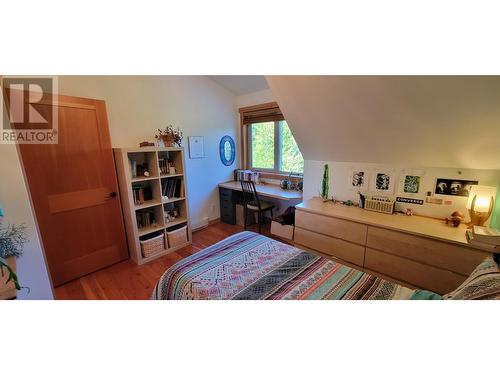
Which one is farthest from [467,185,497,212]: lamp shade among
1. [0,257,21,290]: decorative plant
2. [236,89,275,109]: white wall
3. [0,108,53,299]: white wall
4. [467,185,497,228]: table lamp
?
[0,108,53,299]: white wall

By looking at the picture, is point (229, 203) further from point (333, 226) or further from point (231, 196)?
point (333, 226)

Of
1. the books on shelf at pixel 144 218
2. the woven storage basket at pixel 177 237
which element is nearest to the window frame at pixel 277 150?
the woven storage basket at pixel 177 237

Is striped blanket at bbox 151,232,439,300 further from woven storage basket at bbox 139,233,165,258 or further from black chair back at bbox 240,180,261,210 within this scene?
black chair back at bbox 240,180,261,210

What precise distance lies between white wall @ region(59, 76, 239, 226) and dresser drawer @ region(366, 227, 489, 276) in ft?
8.38

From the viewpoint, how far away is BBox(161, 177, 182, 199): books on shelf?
2842 mm

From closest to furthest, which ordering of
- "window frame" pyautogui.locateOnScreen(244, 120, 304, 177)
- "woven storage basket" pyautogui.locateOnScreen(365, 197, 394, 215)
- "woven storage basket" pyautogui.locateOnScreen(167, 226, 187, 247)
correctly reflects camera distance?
"woven storage basket" pyautogui.locateOnScreen(365, 197, 394, 215) → "woven storage basket" pyautogui.locateOnScreen(167, 226, 187, 247) → "window frame" pyautogui.locateOnScreen(244, 120, 304, 177)

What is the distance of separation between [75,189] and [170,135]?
1.21m

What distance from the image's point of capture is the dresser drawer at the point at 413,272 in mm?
1586

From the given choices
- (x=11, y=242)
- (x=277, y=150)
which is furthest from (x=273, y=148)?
(x=11, y=242)

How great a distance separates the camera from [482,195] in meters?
1.66

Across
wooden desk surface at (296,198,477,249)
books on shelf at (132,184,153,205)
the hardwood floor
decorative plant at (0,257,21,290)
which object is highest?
books on shelf at (132,184,153,205)

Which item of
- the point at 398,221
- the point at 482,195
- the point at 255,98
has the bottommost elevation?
the point at 398,221
